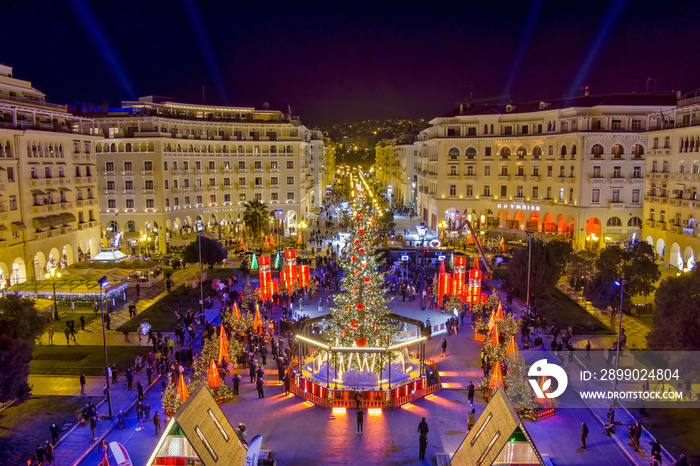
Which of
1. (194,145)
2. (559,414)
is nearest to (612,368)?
(559,414)

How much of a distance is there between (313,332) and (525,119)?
1694 inches

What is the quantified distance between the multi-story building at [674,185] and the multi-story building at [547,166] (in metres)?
3.26

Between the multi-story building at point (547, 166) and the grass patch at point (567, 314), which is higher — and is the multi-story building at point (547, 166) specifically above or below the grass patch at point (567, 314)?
above

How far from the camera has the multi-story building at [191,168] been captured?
5759 cm

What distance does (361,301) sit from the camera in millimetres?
23250

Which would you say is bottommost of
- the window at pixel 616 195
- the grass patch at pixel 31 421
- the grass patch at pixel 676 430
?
the grass patch at pixel 31 421

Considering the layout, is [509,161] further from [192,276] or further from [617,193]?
[192,276]

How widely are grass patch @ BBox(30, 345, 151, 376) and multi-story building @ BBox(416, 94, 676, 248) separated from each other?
133 ft

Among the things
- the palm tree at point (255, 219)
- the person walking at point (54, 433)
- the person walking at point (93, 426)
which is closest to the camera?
the person walking at point (54, 433)

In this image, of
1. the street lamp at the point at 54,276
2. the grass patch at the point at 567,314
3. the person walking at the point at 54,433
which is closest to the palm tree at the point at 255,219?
the street lamp at the point at 54,276

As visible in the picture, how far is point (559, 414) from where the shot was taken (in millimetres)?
21609

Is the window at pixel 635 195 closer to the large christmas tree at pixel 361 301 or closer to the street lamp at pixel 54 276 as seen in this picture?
the large christmas tree at pixel 361 301

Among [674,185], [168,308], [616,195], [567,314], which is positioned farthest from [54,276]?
[616,195]

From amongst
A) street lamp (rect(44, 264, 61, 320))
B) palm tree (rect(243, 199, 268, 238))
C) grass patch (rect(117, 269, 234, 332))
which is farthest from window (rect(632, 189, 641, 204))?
street lamp (rect(44, 264, 61, 320))
